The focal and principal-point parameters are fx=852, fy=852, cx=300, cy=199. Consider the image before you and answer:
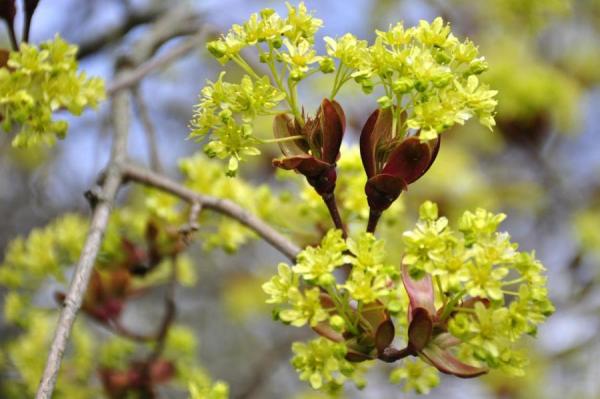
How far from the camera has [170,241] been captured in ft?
7.00

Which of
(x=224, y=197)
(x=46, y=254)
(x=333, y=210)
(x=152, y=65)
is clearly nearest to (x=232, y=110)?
(x=333, y=210)

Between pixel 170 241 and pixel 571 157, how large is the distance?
4184 mm

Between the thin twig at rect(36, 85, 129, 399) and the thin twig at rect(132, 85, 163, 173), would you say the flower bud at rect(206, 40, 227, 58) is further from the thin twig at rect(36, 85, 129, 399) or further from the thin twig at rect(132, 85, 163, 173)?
the thin twig at rect(132, 85, 163, 173)

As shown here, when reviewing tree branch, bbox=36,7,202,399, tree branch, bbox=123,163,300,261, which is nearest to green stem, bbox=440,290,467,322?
tree branch, bbox=123,163,300,261

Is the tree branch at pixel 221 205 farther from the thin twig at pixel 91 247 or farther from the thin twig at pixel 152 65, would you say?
the thin twig at pixel 152 65

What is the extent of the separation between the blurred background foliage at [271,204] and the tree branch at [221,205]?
16cm

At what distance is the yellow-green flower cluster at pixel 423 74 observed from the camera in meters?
1.31

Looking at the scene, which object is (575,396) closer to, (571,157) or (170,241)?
(571,157)

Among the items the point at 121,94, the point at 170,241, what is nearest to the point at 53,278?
the point at 170,241

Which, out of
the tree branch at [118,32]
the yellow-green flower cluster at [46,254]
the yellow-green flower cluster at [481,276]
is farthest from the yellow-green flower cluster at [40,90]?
the tree branch at [118,32]

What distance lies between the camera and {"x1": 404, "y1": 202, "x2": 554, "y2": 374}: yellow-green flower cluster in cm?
128

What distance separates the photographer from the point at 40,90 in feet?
5.22

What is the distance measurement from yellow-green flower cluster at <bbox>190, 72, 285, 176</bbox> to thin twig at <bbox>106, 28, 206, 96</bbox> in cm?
69

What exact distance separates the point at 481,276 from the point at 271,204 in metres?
0.87
